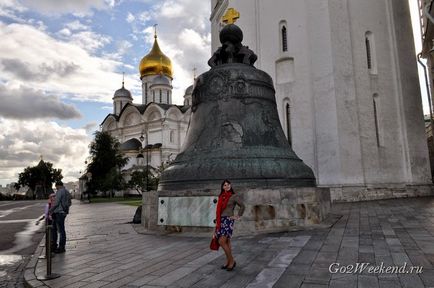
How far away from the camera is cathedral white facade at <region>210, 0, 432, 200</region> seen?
58.1ft

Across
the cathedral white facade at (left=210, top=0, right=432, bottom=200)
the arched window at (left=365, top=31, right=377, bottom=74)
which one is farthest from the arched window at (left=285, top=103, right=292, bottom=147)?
the arched window at (left=365, top=31, right=377, bottom=74)

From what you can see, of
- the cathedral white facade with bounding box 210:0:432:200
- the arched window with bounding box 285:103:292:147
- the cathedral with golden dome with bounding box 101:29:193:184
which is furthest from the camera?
the cathedral with golden dome with bounding box 101:29:193:184

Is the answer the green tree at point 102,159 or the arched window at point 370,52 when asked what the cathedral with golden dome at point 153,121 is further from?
the arched window at point 370,52

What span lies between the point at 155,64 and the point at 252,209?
55192 mm

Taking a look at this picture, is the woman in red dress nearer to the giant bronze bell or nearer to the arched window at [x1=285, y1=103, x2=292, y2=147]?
the giant bronze bell

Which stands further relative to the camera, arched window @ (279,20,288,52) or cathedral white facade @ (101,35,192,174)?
cathedral white facade @ (101,35,192,174)

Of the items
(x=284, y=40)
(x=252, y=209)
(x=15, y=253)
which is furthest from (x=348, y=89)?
(x=15, y=253)

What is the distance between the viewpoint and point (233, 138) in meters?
7.27

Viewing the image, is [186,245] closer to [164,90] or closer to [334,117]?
[334,117]

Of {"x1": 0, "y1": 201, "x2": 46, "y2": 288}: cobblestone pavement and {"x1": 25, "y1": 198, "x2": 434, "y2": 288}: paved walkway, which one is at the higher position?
{"x1": 25, "y1": 198, "x2": 434, "y2": 288}: paved walkway

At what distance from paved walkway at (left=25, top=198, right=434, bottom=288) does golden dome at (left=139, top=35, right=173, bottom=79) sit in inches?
2128

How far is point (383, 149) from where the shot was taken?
62.0ft

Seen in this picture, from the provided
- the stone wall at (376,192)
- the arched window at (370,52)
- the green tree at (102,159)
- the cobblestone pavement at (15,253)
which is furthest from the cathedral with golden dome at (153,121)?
the cobblestone pavement at (15,253)

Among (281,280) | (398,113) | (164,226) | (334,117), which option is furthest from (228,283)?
(398,113)
